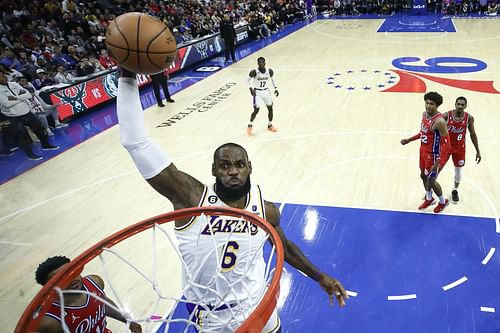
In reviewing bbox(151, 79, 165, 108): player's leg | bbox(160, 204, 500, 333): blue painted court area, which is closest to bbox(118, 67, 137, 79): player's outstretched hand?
bbox(160, 204, 500, 333): blue painted court area

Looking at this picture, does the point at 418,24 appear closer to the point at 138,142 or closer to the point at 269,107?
the point at 269,107

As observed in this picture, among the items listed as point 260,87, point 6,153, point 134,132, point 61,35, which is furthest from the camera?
point 61,35

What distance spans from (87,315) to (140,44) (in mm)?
1647

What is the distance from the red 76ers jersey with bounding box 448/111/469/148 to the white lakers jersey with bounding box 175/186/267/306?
357 cm

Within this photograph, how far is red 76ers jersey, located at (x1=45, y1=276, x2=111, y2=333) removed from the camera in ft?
7.65

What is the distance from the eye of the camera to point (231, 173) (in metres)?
2.28

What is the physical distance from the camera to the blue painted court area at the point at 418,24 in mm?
18312

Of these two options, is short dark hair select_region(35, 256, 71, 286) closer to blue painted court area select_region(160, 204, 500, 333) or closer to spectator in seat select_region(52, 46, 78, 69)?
blue painted court area select_region(160, 204, 500, 333)

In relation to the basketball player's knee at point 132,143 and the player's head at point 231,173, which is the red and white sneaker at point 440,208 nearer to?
the player's head at point 231,173

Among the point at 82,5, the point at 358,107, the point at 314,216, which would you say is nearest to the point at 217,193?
the point at 314,216

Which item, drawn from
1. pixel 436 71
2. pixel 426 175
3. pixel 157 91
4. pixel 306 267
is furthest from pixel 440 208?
pixel 436 71

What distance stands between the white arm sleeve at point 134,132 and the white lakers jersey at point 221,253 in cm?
37

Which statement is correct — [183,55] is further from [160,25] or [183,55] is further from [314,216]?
[160,25]

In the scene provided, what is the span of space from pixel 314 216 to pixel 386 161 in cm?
198
